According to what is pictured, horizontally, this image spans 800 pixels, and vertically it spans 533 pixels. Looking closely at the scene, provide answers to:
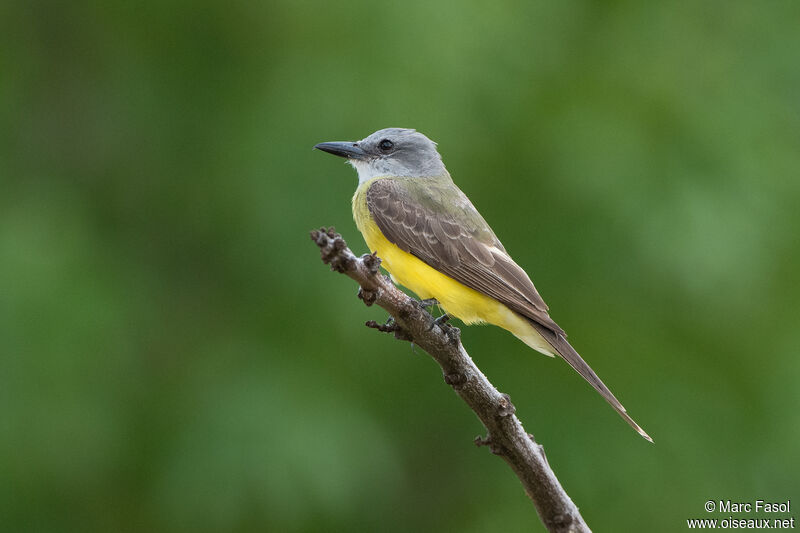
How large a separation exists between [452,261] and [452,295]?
0.19m

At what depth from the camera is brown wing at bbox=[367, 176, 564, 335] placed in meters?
4.90

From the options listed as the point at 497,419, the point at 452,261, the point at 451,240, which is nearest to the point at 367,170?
the point at 451,240

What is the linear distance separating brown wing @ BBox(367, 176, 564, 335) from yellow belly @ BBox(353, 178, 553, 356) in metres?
0.06

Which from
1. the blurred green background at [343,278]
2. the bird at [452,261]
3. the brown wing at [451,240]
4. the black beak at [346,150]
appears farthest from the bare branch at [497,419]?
the blurred green background at [343,278]

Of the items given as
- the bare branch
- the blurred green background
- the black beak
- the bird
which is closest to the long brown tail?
the bird

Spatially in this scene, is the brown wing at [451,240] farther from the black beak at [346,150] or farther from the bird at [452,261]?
the black beak at [346,150]

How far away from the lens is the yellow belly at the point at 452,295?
496 cm

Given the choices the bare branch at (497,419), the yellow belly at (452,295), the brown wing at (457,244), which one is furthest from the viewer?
the yellow belly at (452,295)

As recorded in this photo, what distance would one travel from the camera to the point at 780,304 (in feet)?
24.3

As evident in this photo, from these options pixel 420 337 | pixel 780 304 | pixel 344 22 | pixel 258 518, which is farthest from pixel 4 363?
pixel 780 304

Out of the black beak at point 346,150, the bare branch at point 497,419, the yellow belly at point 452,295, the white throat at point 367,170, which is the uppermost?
the black beak at point 346,150

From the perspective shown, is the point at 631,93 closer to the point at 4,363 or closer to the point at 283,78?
the point at 283,78

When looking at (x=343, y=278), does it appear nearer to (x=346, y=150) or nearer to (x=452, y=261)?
(x=346, y=150)

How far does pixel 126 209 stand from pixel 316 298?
5.39 ft
